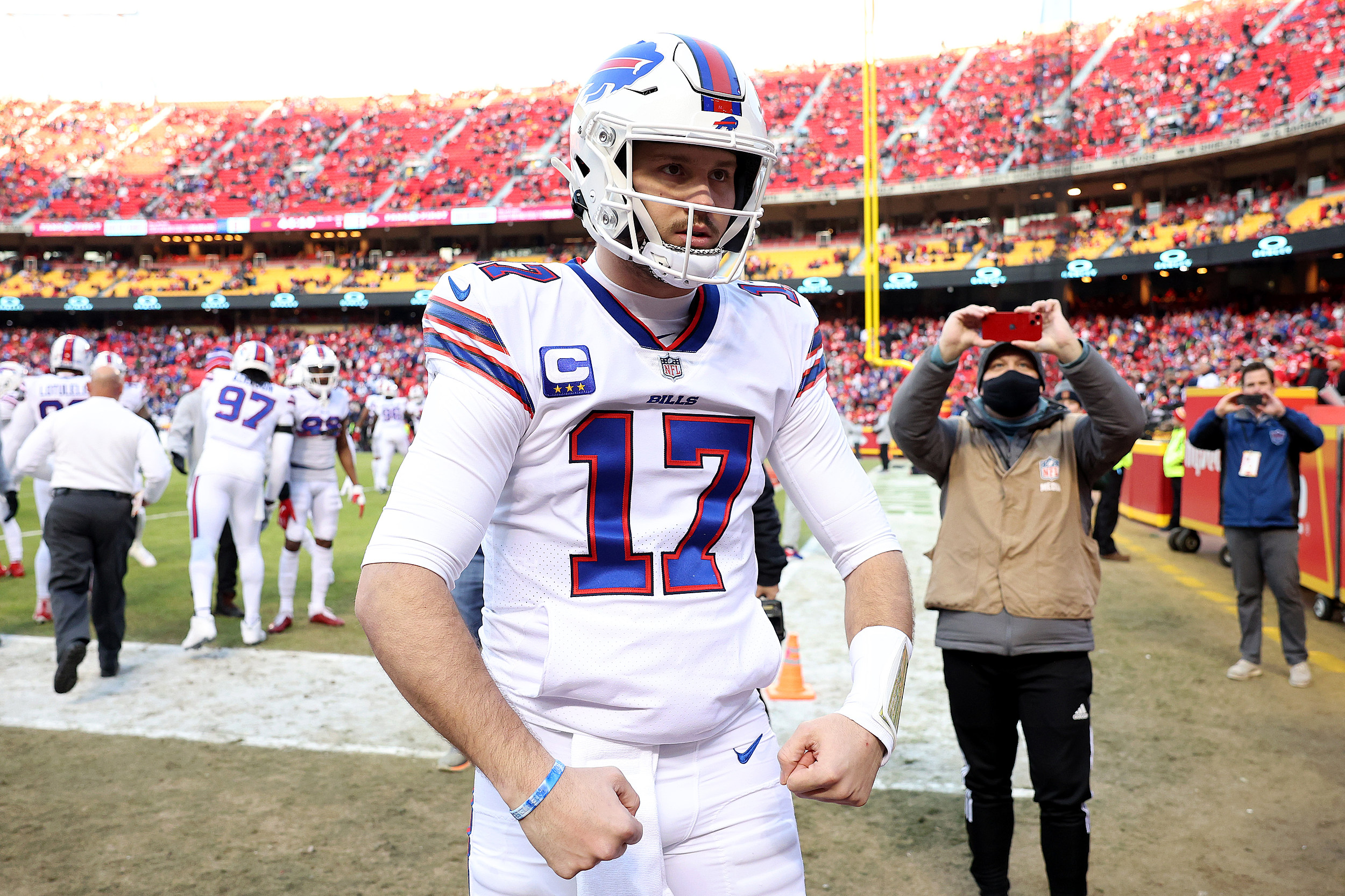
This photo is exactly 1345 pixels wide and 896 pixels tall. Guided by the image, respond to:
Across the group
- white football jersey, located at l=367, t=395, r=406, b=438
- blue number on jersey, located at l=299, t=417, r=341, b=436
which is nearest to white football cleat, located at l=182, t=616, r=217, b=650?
blue number on jersey, located at l=299, t=417, r=341, b=436

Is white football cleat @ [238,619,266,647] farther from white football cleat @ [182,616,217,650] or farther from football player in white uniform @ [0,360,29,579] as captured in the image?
football player in white uniform @ [0,360,29,579]

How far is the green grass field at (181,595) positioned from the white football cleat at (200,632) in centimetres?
32

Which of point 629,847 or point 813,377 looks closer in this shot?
point 629,847

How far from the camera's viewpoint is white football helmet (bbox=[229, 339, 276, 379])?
7.36m

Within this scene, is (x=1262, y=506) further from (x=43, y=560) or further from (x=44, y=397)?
(x=44, y=397)

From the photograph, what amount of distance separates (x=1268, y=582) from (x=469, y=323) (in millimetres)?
6688

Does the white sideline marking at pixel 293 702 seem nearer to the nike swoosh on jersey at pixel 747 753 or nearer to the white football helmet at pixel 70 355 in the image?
the white football helmet at pixel 70 355

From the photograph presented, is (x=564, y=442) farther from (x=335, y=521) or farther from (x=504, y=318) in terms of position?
(x=335, y=521)

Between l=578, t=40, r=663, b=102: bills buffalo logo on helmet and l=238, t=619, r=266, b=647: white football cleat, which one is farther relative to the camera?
l=238, t=619, r=266, b=647: white football cleat

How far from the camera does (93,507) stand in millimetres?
6066

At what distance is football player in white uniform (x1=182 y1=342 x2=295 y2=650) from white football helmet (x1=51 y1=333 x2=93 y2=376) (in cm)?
163

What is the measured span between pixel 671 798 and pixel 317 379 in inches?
288

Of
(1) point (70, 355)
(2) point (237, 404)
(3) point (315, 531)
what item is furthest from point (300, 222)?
(2) point (237, 404)

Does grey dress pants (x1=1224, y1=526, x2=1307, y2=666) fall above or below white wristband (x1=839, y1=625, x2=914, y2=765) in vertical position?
below
